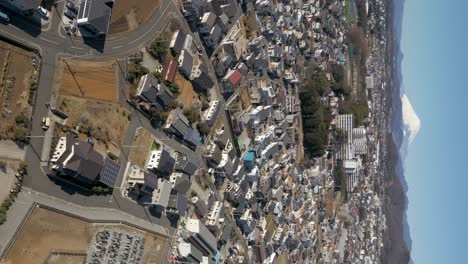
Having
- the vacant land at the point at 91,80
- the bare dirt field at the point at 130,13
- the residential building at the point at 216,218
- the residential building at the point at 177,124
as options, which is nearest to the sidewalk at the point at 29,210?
the vacant land at the point at 91,80

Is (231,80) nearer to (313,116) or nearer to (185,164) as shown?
(185,164)

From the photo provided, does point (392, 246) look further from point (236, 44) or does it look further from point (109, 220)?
point (109, 220)

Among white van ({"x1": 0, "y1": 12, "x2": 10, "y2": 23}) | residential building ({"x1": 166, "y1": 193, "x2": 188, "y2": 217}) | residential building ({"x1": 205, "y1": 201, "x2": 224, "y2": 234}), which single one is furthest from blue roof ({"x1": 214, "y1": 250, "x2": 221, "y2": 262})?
white van ({"x1": 0, "y1": 12, "x2": 10, "y2": 23})

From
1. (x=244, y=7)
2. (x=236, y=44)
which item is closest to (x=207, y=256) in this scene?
(x=236, y=44)

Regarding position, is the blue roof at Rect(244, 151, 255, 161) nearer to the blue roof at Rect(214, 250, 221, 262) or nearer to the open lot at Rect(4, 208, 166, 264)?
the blue roof at Rect(214, 250, 221, 262)

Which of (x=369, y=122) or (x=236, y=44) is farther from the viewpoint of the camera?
(x=369, y=122)

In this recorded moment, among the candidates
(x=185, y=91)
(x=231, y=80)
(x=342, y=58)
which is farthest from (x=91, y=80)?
(x=342, y=58)
